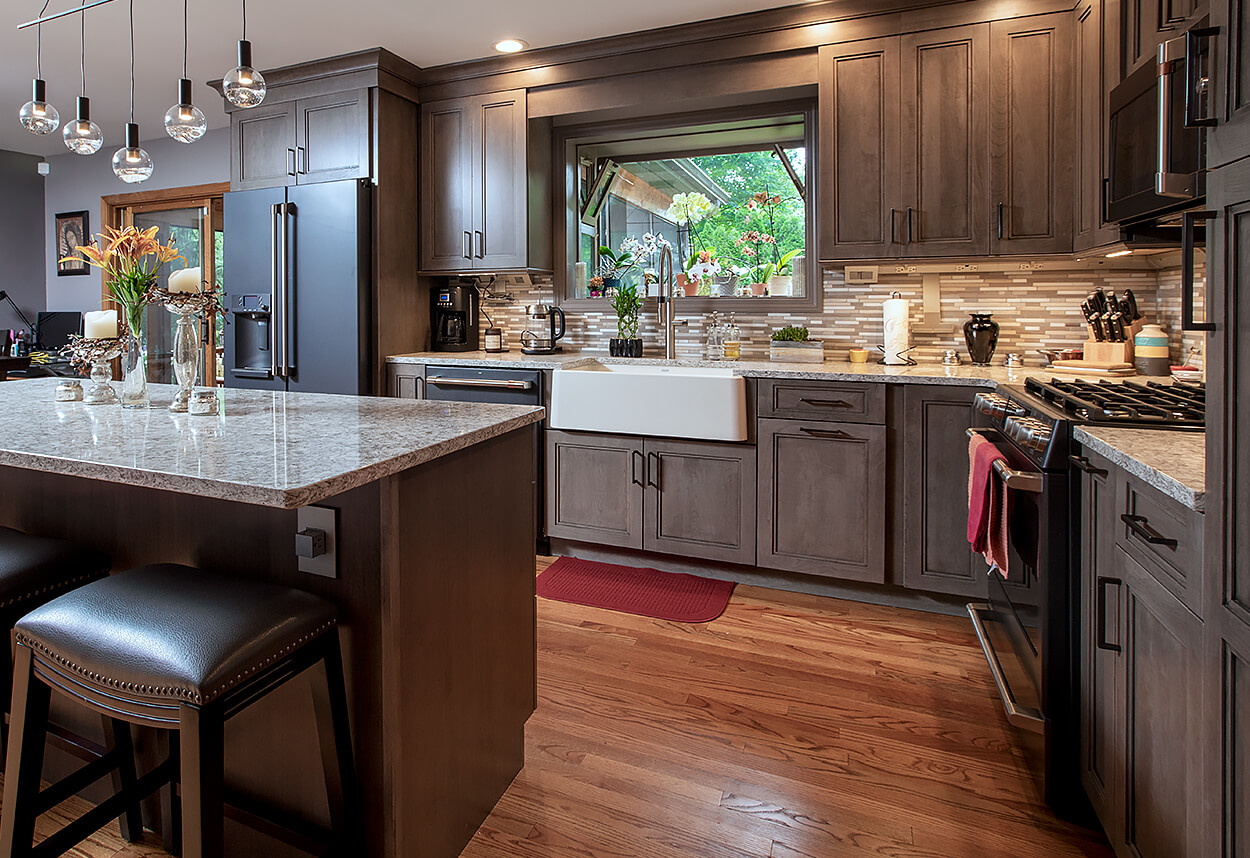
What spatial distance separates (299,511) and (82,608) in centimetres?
35

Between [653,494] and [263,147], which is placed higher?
[263,147]

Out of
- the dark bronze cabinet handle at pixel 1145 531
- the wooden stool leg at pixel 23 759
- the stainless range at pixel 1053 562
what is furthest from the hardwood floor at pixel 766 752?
the dark bronze cabinet handle at pixel 1145 531

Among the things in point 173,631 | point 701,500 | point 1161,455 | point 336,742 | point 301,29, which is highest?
point 301,29

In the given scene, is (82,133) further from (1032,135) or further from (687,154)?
(1032,135)

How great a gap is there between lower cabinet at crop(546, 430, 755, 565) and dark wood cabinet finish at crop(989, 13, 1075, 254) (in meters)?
1.40

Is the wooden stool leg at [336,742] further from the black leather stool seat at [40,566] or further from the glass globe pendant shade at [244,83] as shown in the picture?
the glass globe pendant shade at [244,83]

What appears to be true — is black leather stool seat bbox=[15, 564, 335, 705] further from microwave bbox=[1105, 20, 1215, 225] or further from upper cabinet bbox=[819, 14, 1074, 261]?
upper cabinet bbox=[819, 14, 1074, 261]

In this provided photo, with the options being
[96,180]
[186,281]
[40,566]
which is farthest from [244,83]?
[96,180]

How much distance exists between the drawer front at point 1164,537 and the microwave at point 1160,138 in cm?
59

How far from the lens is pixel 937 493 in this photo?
2.69 metres

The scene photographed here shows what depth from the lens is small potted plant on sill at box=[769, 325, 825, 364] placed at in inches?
130

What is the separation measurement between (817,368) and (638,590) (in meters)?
1.20

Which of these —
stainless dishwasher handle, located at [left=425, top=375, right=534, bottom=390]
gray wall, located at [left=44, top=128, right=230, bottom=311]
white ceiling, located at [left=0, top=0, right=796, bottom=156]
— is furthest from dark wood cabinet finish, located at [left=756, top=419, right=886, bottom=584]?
gray wall, located at [left=44, top=128, right=230, bottom=311]

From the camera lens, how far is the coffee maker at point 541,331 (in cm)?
377
